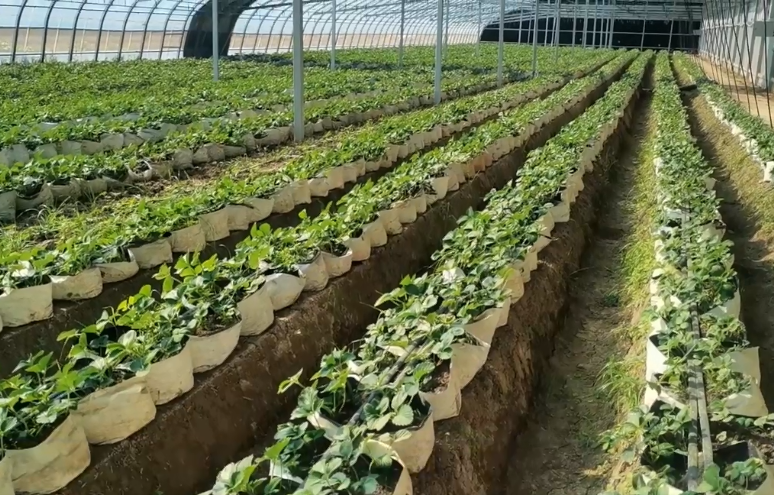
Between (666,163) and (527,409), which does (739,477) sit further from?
(666,163)

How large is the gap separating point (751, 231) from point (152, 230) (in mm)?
6504

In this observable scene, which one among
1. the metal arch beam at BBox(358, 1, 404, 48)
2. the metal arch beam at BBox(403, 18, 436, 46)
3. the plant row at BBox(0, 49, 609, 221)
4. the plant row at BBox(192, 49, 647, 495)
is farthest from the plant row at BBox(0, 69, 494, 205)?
the metal arch beam at BBox(403, 18, 436, 46)

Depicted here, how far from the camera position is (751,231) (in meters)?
8.13

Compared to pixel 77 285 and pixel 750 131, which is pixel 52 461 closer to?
pixel 77 285

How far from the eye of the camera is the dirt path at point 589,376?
4219 millimetres

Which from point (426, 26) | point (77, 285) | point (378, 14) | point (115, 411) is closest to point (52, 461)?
point (115, 411)

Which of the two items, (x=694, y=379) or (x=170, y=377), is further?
(x=170, y=377)

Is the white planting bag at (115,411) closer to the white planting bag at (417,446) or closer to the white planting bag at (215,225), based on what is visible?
the white planting bag at (417,446)

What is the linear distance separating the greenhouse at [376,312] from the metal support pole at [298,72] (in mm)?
68

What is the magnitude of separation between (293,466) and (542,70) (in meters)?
27.6

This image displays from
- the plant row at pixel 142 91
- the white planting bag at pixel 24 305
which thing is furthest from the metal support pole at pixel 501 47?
the white planting bag at pixel 24 305

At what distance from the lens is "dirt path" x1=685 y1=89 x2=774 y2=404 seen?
5.57 m

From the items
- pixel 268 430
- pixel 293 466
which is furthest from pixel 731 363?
→ pixel 268 430

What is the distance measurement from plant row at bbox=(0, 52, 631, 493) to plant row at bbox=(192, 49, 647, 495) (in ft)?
2.15
